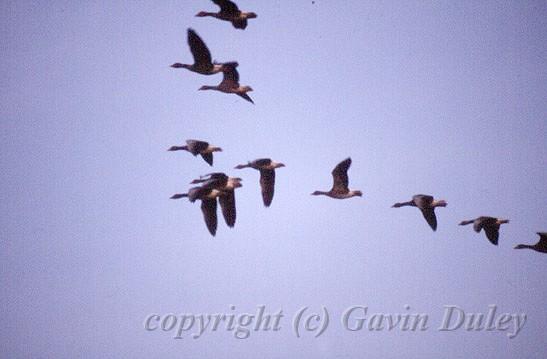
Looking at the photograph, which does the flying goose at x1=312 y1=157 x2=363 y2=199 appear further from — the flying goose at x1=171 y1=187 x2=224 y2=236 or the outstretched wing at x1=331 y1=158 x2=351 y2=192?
the flying goose at x1=171 y1=187 x2=224 y2=236

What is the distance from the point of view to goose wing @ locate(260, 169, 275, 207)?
17.8 m

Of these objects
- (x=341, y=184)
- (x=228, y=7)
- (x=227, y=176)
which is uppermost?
(x=228, y=7)

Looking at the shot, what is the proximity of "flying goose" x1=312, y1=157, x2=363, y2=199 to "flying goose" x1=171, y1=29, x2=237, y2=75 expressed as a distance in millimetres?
4562

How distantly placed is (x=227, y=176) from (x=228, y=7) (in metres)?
4.78

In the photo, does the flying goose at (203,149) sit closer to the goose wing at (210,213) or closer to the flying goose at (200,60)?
the goose wing at (210,213)

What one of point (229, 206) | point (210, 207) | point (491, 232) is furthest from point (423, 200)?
point (210, 207)

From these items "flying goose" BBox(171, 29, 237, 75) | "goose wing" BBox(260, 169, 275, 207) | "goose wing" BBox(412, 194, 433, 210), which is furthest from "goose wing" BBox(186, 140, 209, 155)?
"goose wing" BBox(412, 194, 433, 210)

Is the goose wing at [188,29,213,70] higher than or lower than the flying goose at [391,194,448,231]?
higher

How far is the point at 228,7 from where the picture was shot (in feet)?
55.0

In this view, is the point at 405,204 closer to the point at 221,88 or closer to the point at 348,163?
the point at 348,163

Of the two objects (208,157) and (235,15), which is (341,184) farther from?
(235,15)

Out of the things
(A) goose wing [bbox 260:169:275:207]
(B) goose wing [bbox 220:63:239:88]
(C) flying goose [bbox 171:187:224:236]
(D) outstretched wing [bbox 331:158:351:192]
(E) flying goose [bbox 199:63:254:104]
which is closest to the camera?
(C) flying goose [bbox 171:187:224:236]

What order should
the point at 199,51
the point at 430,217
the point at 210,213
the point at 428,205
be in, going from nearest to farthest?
the point at 199,51 < the point at 210,213 < the point at 428,205 < the point at 430,217

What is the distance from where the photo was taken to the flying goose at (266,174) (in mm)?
17812
